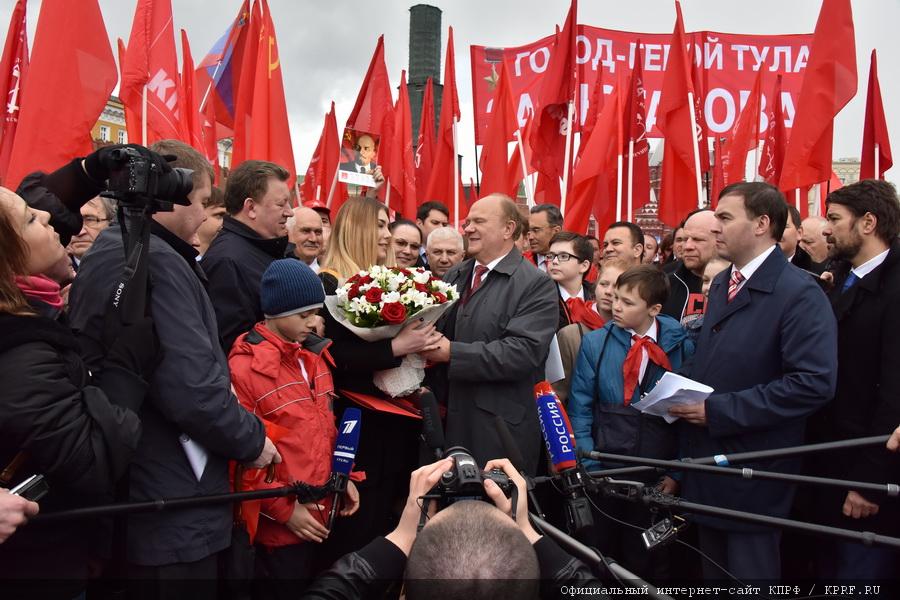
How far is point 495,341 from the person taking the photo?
3.84m

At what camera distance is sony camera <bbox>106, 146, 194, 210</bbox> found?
7.91 ft

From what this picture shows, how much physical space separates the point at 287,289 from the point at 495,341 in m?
1.21

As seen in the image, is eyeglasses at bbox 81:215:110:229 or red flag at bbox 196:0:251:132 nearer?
eyeglasses at bbox 81:215:110:229

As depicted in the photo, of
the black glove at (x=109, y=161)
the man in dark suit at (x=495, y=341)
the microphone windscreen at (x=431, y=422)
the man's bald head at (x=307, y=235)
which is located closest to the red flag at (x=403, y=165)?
the man's bald head at (x=307, y=235)

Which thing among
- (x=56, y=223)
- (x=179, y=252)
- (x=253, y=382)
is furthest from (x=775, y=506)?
(x=56, y=223)

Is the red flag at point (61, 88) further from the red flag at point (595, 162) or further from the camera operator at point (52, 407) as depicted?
the red flag at point (595, 162)

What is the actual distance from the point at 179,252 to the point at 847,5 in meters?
7.58

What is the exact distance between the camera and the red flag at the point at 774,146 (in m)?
9.57

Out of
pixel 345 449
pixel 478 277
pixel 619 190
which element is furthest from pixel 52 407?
pixel 619 190

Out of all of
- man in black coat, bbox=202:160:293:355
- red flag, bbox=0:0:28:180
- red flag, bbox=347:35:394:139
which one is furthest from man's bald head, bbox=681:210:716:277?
red flag, bbox=0:0:28:180

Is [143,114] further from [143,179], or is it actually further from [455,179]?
[143,179]

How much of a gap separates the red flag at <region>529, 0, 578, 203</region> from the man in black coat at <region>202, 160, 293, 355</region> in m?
6.10

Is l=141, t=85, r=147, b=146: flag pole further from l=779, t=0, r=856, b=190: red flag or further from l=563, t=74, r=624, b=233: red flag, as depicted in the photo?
l=779, t=0, r=856, b=190: red flag

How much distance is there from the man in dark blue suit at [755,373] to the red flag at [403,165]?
7.12 meters
